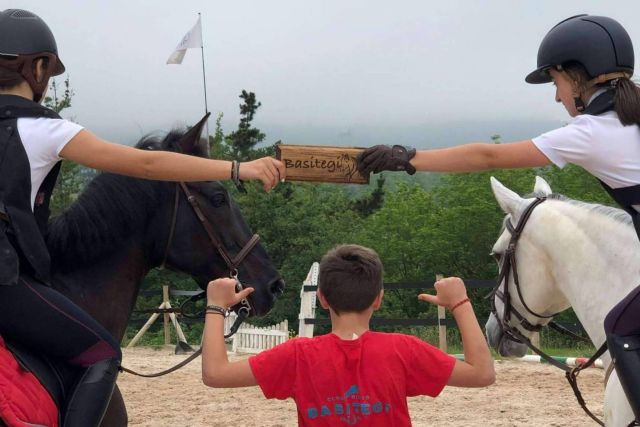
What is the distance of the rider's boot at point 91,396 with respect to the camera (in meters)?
2.78

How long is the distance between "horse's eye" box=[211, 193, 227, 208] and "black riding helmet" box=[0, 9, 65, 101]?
1.05 metres

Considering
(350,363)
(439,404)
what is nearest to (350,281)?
(350,363)

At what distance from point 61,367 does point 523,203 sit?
256 cm

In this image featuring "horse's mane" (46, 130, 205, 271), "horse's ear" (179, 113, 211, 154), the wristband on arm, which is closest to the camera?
the wristband on arm

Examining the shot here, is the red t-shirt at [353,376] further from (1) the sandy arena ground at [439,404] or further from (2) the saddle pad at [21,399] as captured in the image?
(1) the sandy arena ground at [439,404]

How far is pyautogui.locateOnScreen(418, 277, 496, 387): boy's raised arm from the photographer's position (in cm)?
243

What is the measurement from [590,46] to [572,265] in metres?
1.20

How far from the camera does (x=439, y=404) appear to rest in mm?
9062

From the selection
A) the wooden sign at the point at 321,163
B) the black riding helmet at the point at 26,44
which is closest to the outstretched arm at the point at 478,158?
the wooden sign at the point at 321,163

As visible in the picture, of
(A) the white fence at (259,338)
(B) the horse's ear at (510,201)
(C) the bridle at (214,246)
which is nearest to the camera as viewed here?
(C) the bridle at (214,246)

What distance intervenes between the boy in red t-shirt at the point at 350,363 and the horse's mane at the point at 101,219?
1178mm

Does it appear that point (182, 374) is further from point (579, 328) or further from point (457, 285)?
point (457, 285)

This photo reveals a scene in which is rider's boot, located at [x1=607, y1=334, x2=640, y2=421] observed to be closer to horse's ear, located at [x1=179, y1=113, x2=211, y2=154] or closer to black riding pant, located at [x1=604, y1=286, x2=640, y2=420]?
black riding pant, located at [x1=604, y1=286, x2=640, y2=420]

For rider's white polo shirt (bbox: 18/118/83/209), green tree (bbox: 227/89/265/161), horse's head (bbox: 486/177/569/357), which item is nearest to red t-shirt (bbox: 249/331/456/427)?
rider's white polo shirt (bbox: 18/118/83/209)
